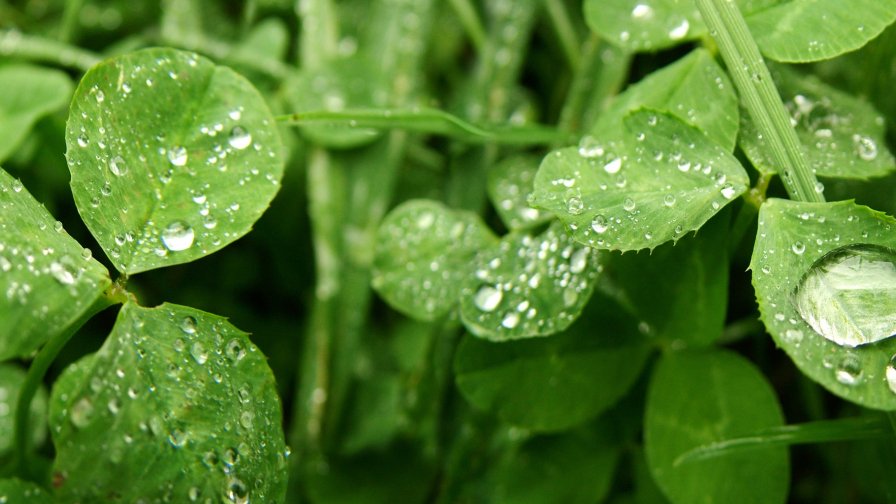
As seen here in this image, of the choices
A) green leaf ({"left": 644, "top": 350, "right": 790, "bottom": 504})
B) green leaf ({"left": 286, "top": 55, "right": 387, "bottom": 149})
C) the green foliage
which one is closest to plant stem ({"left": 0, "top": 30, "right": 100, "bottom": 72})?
the green foliage

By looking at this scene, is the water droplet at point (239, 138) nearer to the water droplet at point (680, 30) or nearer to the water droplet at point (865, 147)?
the water droplet at point (680, 30)

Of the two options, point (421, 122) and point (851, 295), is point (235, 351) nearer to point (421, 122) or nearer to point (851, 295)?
point (421, 122)

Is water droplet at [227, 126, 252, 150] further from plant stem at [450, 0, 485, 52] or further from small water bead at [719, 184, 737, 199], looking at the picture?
plant stem at [450, 0, 485, 52]

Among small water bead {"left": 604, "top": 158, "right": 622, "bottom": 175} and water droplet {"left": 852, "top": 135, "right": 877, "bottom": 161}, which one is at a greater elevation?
small water bead {"left": 604, "top": 158, "right": 622, "bottom": 175}

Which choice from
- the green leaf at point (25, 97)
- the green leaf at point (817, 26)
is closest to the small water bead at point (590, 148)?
the green leaf at point (817, 26)

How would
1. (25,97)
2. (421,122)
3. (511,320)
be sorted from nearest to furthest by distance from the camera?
1. (511,320)
2. (421,122)
3. (25,97)

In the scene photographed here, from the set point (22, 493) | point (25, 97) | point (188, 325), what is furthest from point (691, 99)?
point (25, 97)
